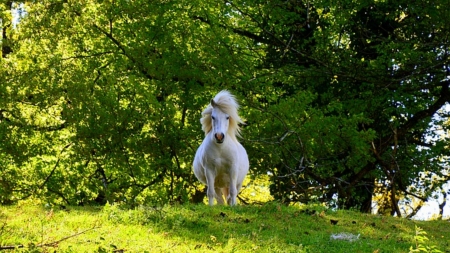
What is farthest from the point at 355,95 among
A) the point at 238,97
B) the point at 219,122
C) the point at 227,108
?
the point at 219,122

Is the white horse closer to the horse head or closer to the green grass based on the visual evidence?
the horse head

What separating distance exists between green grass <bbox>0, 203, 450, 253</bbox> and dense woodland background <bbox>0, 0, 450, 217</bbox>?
6.89m

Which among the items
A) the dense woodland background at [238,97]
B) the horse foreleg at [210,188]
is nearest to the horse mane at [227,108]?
the horse foreleg at [210,188]

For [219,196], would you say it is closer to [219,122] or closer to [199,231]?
[219,122]

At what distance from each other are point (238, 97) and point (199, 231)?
9.84m

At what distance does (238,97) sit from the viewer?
55.6ft

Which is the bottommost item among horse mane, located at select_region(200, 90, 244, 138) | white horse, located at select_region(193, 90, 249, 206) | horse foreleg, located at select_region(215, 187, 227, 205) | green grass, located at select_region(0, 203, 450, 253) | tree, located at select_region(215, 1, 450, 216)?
green grass, located at select_region(0, 203, 450, 253)

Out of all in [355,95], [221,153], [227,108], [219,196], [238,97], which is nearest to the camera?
[221,153]

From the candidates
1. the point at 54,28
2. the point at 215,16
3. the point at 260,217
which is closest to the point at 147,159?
the point at 215,16

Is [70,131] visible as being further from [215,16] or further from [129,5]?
[215,16]

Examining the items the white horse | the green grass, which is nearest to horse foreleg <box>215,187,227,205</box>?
the white horse

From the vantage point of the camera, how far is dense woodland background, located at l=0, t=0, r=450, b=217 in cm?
1730

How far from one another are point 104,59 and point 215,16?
18.4ft

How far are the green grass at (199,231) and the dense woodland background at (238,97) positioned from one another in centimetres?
689
